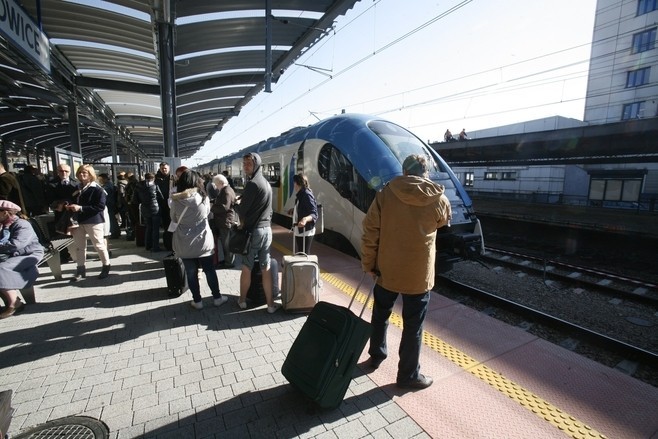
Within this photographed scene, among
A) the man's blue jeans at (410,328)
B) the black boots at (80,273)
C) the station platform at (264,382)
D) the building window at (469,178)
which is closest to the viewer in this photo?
the station platform at (264,382)

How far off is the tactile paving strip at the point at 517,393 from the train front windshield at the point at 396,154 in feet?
10.2

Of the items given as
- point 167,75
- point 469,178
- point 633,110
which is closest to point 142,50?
point 167,75

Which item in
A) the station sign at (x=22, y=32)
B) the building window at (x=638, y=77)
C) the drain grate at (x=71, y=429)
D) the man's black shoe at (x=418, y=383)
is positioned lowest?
the drain grate at (x=71, y=429)

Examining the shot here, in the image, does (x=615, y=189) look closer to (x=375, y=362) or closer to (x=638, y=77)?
(x=638, y=77)

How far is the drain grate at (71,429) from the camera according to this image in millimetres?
2041

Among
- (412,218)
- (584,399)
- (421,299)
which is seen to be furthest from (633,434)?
(412,218)

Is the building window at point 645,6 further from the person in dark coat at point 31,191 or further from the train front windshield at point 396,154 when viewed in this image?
the person in dark coat at point 31,191

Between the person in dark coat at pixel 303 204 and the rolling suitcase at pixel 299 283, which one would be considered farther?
the person in dark coat at pixel 303 204

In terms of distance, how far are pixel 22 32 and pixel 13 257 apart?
8.52ft

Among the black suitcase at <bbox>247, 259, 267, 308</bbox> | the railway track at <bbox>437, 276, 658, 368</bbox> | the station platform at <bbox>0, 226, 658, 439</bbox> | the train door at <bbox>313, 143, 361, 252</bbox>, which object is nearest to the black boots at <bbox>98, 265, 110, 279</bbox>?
the station platform at <bbox>0, 226, 658, 439</bbox>

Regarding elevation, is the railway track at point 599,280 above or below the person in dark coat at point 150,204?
below

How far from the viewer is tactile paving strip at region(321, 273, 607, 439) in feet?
7.13

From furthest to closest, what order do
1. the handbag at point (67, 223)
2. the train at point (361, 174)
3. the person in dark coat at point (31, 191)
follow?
1. the person in dark coat at point (31, 191)
2. the train at point (361, 174)
3. the handbag at point (67, 223)

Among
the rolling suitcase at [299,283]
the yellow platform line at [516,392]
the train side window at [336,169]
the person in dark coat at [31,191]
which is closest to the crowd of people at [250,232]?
the rolling suitcase at [299,283]
